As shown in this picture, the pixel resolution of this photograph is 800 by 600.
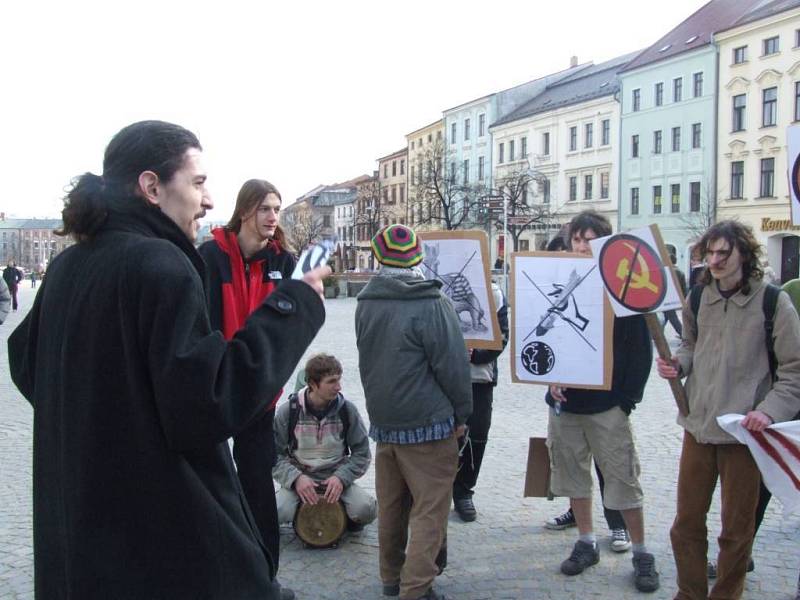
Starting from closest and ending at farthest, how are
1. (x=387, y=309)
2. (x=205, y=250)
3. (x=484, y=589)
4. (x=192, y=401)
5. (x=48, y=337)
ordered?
(x=192, y=401) < (x=48, y=337) < (x=205, y=250) < (x=387, y=309) < (x=484, y=589)

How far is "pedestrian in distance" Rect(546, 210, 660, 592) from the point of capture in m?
4.45

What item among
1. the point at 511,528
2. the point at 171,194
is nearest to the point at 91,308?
the point at 171,194

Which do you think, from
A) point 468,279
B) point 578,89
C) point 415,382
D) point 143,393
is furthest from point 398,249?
point 578,89

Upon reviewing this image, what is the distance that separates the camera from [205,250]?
12.0 ft

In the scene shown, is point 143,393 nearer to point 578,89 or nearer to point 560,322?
point 560,322

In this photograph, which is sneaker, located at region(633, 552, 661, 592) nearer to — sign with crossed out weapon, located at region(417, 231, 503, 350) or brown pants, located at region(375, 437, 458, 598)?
brown pants, located at region(375, 437, 458, 598)

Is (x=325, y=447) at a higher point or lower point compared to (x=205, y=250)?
lower

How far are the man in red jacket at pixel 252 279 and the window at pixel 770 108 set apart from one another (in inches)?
1602

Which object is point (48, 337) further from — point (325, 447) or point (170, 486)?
point (325, 447)

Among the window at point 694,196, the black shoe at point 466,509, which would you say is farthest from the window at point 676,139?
the black shoe at point 466,509

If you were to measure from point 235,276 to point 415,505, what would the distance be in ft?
4.88

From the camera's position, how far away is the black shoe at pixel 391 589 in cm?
424

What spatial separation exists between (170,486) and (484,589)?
292 cm

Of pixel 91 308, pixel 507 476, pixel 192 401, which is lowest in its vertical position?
pixel 507 476
